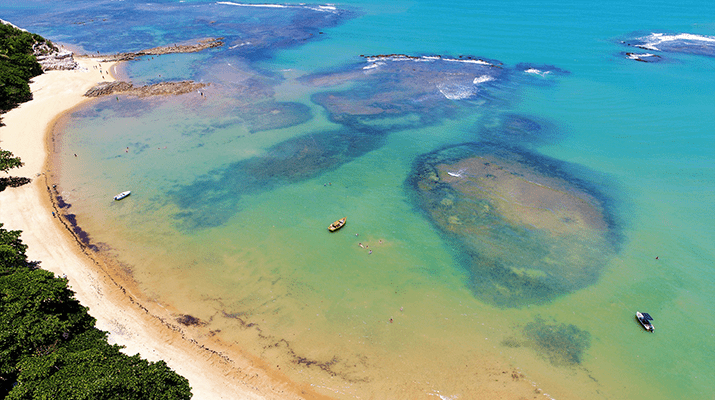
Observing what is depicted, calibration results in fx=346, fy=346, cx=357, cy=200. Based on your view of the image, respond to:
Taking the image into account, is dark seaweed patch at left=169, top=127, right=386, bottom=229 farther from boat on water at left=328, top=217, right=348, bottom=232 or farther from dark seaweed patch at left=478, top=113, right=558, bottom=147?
dark seaweed patch at left=478, top=113, right=558, bottom=147

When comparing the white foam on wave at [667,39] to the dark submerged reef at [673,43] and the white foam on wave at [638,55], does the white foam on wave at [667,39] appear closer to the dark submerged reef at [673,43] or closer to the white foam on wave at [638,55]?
the dark submerged reef at [673,43]

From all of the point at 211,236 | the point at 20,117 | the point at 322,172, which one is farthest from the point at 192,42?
the point at 211,236

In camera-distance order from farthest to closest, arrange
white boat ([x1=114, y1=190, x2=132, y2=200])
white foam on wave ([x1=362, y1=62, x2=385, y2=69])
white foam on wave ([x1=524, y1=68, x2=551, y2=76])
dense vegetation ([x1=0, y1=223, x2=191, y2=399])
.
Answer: white foam on wave ([x1=362, y1=62, x2=385, y2=69]) < white foam on wave ([x1=524, y1=68, x2=551, y2=76]) < white boat ([x1=114, y1=190, x2=132, y2=200]) < dense vegetation ([x1=0, y1=223, x2=191, y2=399])

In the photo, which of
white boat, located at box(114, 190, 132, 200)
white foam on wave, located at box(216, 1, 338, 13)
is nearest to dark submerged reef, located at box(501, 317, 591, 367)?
white boat, located at box(114, 190, 132, 200)

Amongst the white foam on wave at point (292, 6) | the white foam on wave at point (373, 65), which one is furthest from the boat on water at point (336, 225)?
the white foam on wave at point (292, 6)

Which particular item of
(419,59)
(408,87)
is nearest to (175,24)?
(419,59)

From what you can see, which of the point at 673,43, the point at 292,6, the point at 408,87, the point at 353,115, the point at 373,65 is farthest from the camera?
the point at 292,6

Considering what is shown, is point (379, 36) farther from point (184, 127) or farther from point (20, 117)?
point (20, 117)

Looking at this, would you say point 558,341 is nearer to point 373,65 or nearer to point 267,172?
point 267,172
